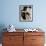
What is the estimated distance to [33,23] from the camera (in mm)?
4320

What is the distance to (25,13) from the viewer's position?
428cm

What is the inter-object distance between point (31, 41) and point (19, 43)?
1.14 feet

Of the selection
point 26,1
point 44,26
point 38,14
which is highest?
point 26,1

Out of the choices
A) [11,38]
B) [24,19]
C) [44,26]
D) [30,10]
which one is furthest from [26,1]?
[11,38]

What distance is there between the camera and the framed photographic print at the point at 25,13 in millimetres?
4258

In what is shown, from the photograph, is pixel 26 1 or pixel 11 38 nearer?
pixel 11 38

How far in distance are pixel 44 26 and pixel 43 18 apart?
0.86 ft

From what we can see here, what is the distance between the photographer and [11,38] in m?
3.80

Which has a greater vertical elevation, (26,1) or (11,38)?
(26,1)

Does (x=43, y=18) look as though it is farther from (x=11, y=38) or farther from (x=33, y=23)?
(x=11, y=38)

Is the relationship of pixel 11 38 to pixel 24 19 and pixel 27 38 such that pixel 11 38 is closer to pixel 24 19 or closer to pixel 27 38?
pixel 27 38

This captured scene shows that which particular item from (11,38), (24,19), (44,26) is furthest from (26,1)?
(11,38)

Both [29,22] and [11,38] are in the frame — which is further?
[29,22]

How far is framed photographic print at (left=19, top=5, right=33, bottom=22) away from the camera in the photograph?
426 cm
